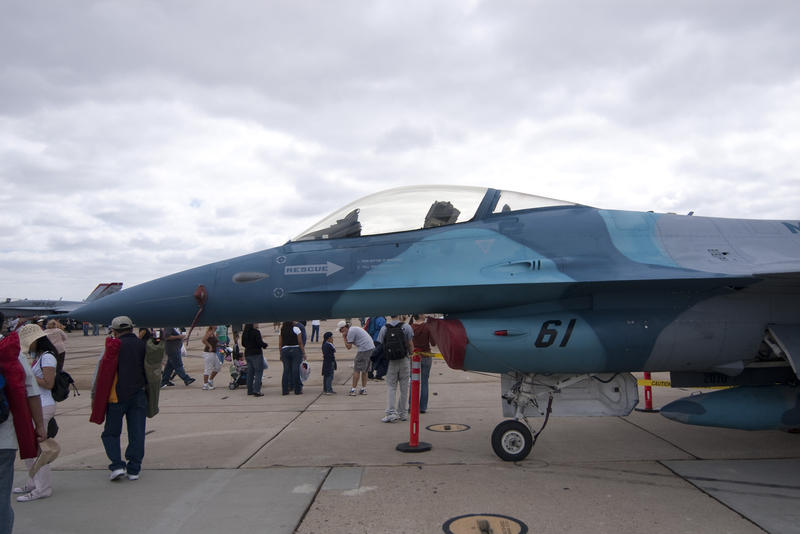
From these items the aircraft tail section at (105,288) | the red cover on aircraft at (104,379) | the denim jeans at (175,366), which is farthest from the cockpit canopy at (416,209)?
the aircraft tail section at (105,288)

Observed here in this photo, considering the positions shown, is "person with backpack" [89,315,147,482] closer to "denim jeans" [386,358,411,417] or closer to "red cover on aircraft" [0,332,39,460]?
"red cover on aircraft" [0,332,39,460]

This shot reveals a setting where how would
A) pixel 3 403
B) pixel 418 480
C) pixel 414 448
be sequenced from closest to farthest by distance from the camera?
pixel 3 403 < pixel 418 480 < pixel 414 448

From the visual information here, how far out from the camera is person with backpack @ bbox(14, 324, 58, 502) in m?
4.95

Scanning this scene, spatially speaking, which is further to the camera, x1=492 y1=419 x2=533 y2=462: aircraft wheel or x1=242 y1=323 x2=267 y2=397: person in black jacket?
x1=242 y1=323 x2=267 y2=397: person in black jacket

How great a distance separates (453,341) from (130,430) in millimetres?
3400

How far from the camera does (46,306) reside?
46969mm

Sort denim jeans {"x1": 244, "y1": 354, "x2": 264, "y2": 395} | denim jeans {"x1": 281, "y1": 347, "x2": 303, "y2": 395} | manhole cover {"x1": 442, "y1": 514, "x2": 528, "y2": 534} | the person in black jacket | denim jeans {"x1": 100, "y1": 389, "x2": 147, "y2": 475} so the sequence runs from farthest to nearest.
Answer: denim jeans {"x1": 281, "y1": 347, "x2": 303, "y2": 395}
denim jeans {"x1": 244, "y1": 354, "x2": 264, "y2": 395}
the person in black jacket
denim jeans {"x1": 100, "y1": 389, "x2": 147, "y2": 475}
manhole cover {"x1": 442, "y1": 514, "x2": 528, "y2": 534}

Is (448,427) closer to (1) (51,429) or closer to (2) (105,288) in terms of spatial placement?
(1) (51,429)

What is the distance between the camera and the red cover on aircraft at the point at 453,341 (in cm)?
561

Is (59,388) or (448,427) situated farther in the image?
(448,427)

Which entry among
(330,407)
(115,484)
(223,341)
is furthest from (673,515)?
(223,341)

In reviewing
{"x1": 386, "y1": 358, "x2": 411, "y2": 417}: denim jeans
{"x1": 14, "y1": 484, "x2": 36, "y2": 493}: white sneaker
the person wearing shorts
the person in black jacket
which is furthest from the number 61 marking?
the person wearing shorts

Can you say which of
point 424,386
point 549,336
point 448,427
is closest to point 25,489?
point 448,427

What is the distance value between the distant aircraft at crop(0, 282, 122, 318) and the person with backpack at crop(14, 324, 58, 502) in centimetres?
3789
